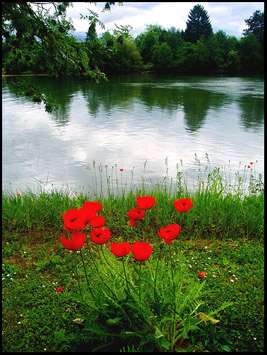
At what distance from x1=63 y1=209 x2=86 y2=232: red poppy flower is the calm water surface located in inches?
64.3

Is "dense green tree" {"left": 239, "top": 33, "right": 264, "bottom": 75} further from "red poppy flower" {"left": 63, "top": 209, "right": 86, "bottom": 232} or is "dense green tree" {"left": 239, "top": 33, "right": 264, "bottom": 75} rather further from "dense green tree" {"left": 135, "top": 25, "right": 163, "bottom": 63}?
"red poppy flower" {"left": 63, "top": 209, "right": 86, "bottom": 232}

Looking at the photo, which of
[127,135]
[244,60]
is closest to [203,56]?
[244,60]

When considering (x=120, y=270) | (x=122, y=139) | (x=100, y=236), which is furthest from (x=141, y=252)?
(x=122, y=139)

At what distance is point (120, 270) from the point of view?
186cm

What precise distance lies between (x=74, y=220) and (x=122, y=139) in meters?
7.42

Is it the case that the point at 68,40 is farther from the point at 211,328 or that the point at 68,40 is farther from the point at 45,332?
the point at 211,328

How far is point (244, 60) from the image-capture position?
35.2 metres

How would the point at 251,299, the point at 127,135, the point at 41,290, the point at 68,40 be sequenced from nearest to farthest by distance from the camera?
the point at 251,299 < the point at 41,290 < the point at 68,40 < the point at 127,135

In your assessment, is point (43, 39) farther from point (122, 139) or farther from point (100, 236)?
point (122, 139)

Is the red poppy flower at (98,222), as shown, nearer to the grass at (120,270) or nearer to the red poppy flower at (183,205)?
the grass at (120,270)

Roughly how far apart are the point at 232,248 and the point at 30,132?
8.18 m

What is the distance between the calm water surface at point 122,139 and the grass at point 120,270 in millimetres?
946

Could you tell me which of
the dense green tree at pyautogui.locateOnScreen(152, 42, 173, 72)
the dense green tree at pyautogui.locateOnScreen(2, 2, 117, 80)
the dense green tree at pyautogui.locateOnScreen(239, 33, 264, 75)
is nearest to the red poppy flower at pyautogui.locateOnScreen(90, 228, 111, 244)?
the dense green tree at pyautogui.locateOnScreen(2, 2, 117, 80)

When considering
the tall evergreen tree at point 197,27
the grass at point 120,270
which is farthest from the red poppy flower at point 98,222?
the tall evergreen tree at point 197,27
